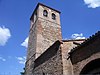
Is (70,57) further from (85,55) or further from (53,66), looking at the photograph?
(53,66)

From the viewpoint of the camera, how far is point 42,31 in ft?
50.0

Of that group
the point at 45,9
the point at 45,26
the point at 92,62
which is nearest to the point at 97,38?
the point at 92,62

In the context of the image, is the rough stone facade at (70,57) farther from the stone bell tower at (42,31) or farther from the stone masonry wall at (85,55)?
the stone bell tower at (42,31)

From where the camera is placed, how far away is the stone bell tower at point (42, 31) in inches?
552

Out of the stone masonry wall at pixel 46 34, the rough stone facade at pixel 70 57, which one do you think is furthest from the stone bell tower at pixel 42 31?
the rough stone facade at pixel 70 57

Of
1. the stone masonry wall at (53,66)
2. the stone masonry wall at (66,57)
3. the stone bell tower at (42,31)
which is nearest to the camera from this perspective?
the stone masonry wall at (66,57)

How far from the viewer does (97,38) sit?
6.53 m

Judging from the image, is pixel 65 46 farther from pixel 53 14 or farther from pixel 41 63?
pixel 53 14

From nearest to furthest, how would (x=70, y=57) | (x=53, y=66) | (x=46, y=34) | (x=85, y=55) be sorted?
1. (x=85, y=55)
2. (x=70, y=57)
3. (x=53, y=66)
4. (x=46, y=34)

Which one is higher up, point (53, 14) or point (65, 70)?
point (53, 14)

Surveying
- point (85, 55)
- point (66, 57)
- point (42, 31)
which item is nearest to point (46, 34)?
point (42, 31)

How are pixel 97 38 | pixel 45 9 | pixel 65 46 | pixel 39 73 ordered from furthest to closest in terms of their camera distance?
1. pixel 45 9
2. pixel 39 73
3. pixel 65 46
4. pixel 97 38

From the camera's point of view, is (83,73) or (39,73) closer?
(83,73)

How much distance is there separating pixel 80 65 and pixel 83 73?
408 millimetres
